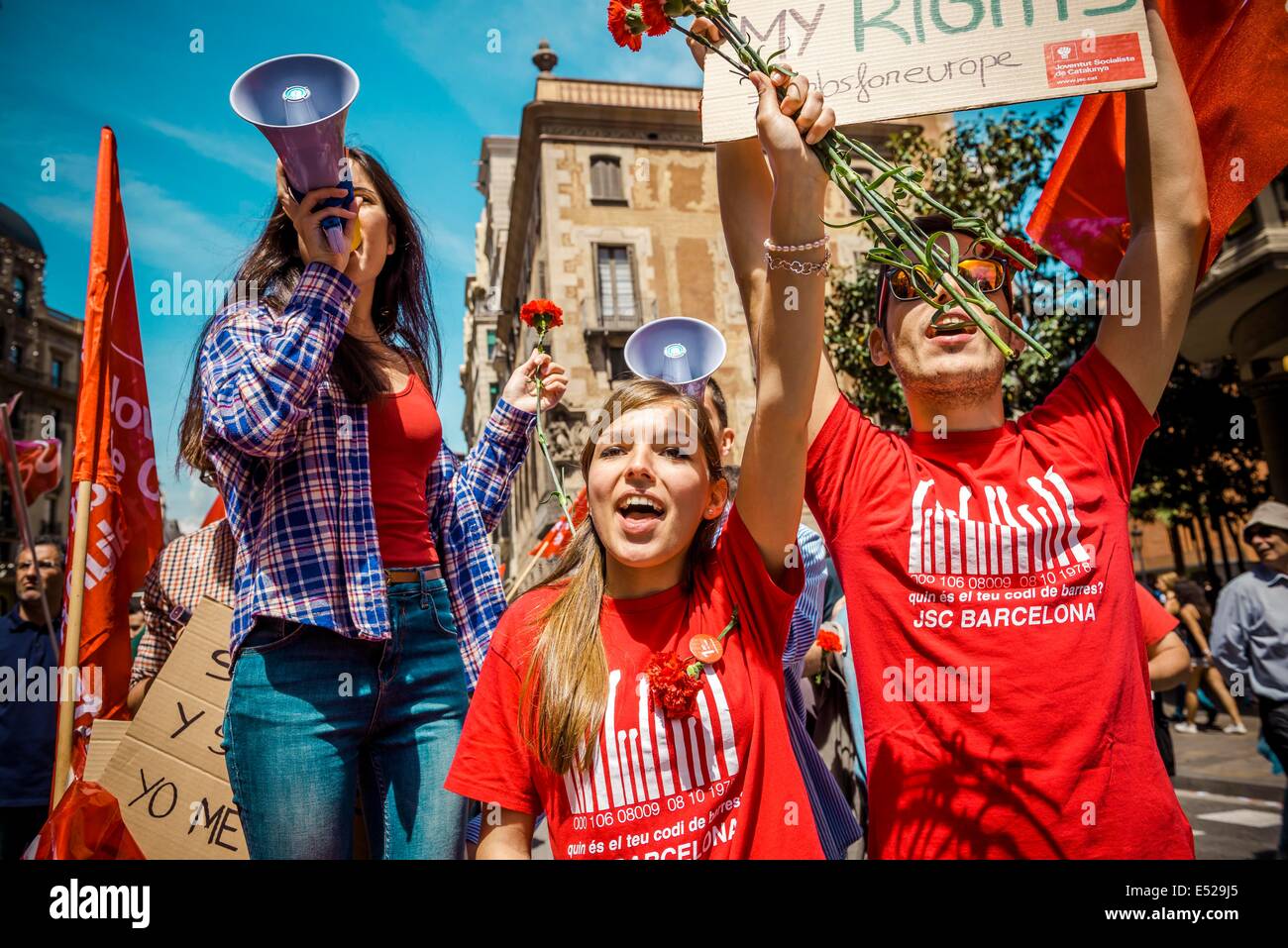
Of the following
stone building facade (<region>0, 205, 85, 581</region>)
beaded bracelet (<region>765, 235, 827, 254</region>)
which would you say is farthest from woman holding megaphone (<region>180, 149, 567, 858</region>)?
stone building facade (<region>0, 205, 85, 581</region>)

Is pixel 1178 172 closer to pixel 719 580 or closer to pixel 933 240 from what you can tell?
pixel 933 240

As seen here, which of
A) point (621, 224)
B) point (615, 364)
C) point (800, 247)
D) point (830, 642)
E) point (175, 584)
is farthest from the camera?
point (621, 224)

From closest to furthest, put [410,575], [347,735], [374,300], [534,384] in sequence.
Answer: [347,735] → [410,575] → [374,300] → [534,384]

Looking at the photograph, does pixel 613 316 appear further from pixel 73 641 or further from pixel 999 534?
pixel 999 534

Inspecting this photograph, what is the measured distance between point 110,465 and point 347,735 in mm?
1502

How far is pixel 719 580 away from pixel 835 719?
2360 millimetres

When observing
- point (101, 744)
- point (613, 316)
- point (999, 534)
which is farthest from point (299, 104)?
point (613, 316)

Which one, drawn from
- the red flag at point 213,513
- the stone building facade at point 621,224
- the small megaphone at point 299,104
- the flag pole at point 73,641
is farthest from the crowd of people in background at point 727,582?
the stone building facade at point 621,224

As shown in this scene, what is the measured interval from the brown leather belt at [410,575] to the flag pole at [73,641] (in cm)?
101

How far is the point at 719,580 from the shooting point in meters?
1.81

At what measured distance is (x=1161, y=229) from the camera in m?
1.81

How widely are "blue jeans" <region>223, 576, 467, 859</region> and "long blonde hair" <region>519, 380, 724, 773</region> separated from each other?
38cm

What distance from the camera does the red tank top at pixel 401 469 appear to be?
217cm
